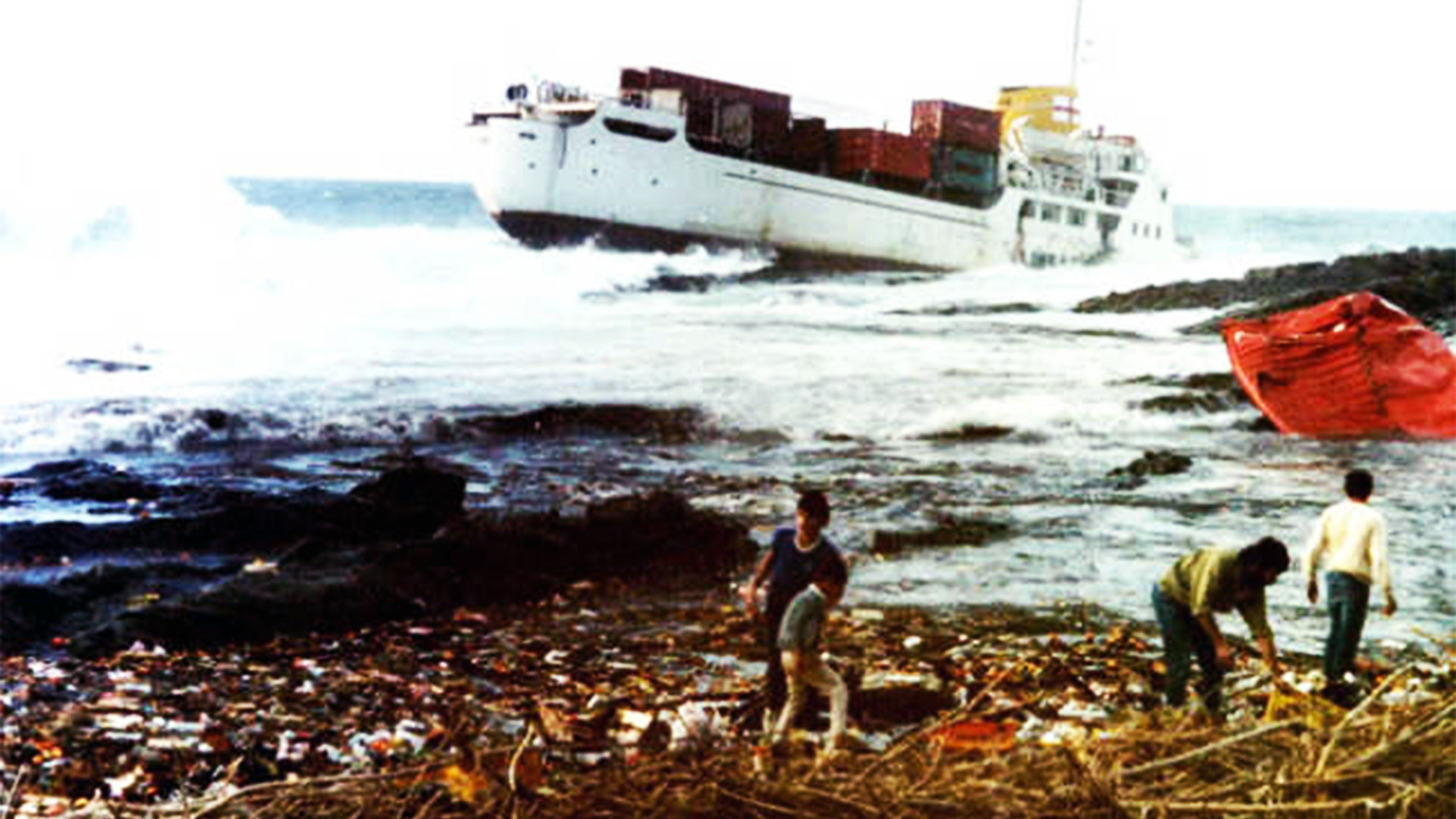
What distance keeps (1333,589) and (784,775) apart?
5.95 ft

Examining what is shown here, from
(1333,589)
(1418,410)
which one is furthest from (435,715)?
(1418,410)

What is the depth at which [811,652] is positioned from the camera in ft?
11.8

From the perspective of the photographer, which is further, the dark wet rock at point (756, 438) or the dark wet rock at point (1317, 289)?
the dark wet rock at point (1317, 289)

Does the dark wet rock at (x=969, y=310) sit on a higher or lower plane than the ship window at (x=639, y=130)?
lower

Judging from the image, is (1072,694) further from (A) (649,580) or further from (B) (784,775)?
(A) (649,580)

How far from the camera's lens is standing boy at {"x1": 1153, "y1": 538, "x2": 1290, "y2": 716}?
137 inches

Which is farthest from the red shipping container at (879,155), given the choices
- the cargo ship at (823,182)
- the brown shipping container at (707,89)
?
the brown shipping container at (707,89)

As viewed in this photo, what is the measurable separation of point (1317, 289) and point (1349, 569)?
1626 millimetres

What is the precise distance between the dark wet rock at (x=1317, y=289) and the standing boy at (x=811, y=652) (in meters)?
2.24

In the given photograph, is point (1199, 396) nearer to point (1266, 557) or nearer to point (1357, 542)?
point (1357, 542)

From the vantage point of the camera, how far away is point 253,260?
484 cm

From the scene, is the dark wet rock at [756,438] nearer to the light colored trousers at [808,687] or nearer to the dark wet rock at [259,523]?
the dark wet rock at [259,523]

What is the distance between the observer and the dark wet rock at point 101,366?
14.0 ft

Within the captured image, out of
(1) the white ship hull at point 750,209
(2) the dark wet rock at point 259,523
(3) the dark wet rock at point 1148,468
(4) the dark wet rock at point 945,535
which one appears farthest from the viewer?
(1) the white ship hull at point 750,209
